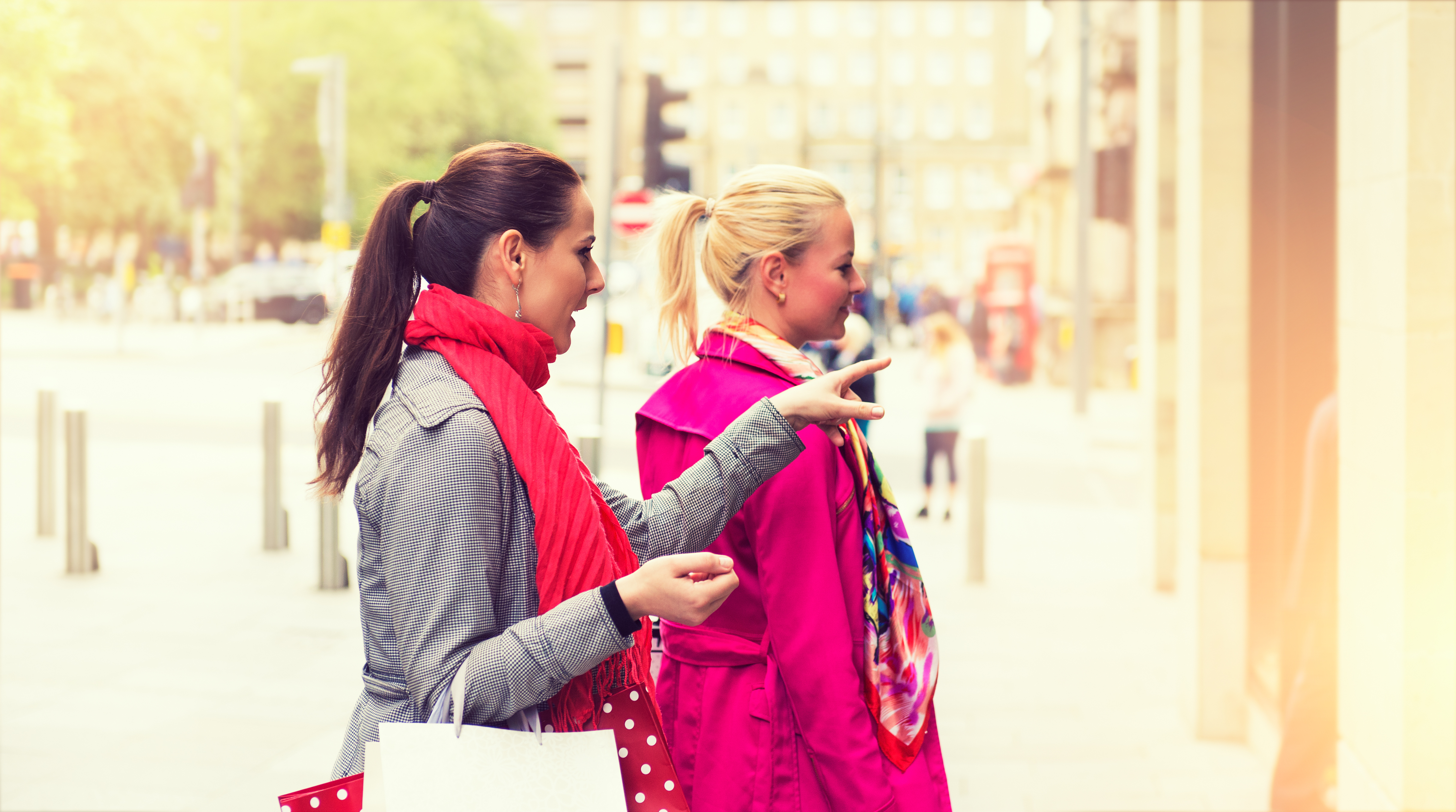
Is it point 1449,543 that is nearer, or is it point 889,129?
point 1449,543

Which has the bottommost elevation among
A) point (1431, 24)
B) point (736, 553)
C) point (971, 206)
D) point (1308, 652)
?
point (1308, 652)

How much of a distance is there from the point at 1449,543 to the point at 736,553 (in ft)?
5.82

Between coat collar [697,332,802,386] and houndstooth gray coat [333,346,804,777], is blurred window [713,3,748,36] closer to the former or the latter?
coat collar [697,332,802,386]

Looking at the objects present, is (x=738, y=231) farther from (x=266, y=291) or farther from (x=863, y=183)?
(x=863, y=183)

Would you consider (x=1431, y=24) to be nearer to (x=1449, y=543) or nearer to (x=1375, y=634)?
(x=1449, y=543)

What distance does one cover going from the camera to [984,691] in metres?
5.98

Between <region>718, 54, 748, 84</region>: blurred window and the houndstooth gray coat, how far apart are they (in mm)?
100696

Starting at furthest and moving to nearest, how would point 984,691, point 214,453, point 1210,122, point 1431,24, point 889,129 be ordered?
point 889,129
point 214,453
point 984,691
point 1210,122
point 1431,24

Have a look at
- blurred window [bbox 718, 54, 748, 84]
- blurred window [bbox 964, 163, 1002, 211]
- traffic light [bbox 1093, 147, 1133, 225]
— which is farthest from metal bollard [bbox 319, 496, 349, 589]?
blurred window [bbox 718, 54, 748, 84]

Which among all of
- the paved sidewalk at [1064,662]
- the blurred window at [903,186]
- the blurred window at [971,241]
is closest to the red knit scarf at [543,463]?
the paved sidewalk at [1064,662]

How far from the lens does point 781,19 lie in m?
100

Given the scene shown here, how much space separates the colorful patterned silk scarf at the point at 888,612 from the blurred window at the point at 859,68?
327 ft

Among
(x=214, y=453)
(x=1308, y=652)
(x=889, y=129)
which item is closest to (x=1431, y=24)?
(x=1308, y=652)

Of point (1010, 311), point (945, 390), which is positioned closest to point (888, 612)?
point (945, 390)
